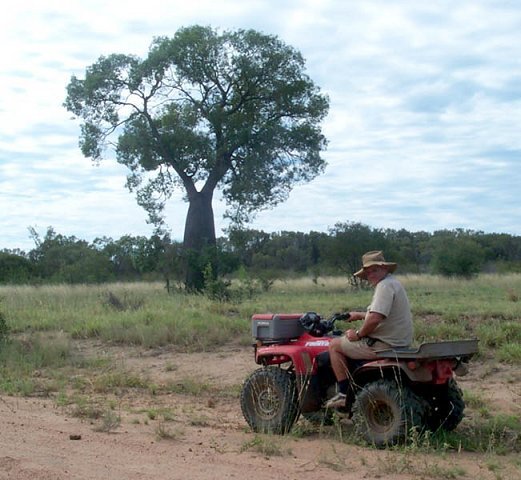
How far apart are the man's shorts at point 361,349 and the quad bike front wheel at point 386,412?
27cm

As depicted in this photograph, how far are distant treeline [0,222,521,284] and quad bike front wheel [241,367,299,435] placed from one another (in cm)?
1689

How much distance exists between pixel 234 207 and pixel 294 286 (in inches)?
169

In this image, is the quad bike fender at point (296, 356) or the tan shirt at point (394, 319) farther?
the quad bike fender at point (296, 356)

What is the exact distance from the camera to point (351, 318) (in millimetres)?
7949

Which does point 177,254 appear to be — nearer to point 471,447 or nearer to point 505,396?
point 505,396

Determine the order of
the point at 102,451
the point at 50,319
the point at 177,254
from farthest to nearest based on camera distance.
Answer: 1. the point at 177,254
2. the point at 50,319
3. the point at 102,451

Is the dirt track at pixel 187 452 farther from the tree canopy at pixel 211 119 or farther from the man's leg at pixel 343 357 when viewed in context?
the tree canopy at pixel 211 119

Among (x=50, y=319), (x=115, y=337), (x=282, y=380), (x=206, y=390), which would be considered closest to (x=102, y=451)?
(x=282, y=380)

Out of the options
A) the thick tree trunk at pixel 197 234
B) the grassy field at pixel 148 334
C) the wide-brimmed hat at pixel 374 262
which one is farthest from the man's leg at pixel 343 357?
the thick tree trunk at pixel 197 234

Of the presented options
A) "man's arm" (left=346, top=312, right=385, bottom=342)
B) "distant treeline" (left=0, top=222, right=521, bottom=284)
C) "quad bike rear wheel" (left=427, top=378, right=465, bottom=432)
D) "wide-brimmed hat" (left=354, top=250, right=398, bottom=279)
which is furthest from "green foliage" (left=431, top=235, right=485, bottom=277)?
"man's arm" (left=346, top=312, right=385, bottom=342)

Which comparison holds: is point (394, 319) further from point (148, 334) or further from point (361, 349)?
point (148, 334)

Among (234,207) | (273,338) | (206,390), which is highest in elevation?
(234,207)

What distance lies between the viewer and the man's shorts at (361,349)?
7633 millimetres

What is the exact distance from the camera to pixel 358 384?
7.77 metres
